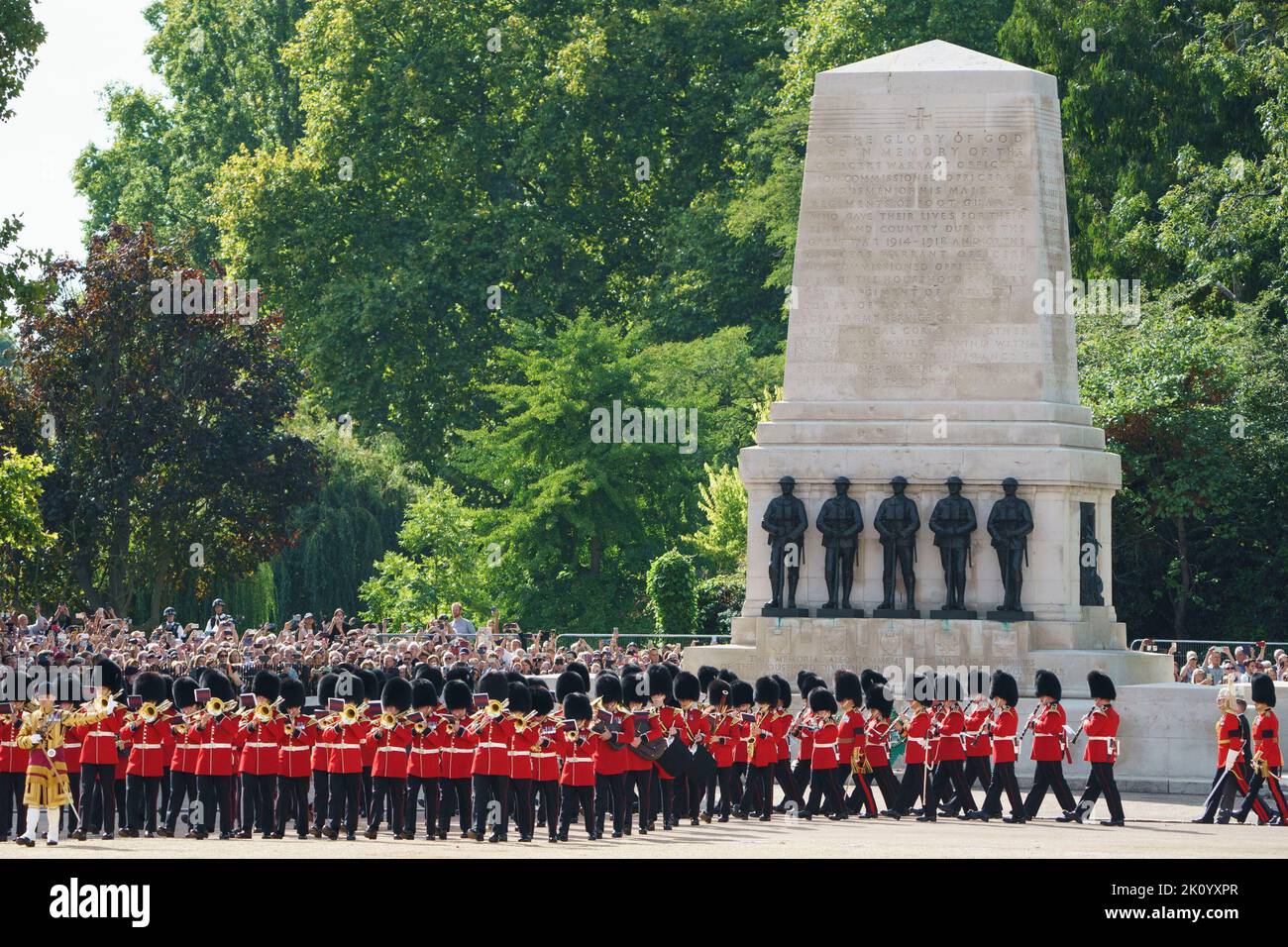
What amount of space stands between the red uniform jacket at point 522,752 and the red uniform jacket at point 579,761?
0.31 m

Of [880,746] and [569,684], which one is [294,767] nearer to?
[569,684]

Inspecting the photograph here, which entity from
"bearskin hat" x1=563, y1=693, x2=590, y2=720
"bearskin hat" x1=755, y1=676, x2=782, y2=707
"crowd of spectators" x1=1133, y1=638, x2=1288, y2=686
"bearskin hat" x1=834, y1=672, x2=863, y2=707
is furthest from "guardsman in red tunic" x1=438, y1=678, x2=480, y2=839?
"crowd of spectators" x1=1133, y1=638, x2=1288, y2=686

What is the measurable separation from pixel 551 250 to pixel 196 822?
35026 mm

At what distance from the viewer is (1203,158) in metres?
47.3

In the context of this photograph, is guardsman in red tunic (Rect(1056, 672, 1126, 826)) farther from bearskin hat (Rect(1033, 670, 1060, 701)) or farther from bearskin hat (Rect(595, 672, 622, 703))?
bearskin hat (Rect(595, 672, 622, 703))

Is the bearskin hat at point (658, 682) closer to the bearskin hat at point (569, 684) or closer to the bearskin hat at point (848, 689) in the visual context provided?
the bearskin hat at point (569, 684)

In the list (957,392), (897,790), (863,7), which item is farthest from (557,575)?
(897,790)

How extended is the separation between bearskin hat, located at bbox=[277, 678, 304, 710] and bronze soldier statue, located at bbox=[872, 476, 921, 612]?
32.8 ft

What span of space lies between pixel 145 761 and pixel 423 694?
106 inches

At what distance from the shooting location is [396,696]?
22891mm

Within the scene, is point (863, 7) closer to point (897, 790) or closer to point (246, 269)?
point (246, 269)

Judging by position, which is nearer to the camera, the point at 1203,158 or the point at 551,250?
the point at 1203,158

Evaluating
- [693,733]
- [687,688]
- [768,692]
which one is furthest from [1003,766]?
[687,688]

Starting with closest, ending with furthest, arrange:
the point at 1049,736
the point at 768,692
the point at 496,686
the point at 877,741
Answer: the point at 496,686
the point at 1049,736
the point at 768,692
the point at 877,741
